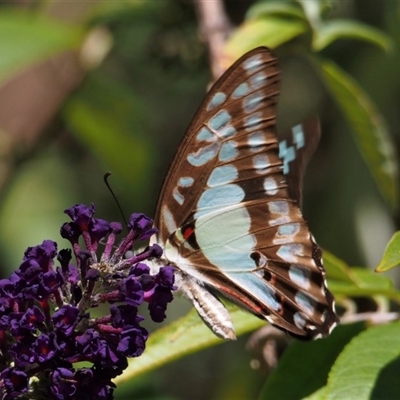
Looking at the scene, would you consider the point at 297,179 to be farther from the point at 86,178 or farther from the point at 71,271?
the point at 86,178

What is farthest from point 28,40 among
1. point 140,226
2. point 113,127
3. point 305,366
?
point 305,366

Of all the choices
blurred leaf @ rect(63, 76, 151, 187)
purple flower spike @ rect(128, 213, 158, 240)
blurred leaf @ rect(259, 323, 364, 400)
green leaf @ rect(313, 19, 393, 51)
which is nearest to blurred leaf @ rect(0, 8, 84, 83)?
blurred leaf @ rect(63, 76, 151, 187)

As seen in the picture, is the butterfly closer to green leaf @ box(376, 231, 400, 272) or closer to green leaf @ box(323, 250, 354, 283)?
green leaf @ box(323, 250, 354, 283)

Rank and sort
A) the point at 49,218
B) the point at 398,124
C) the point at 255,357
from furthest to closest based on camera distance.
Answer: the point at 49,218
the point at 398,124
the point at 255,357

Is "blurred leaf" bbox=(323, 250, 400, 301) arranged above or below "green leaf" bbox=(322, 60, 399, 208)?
below

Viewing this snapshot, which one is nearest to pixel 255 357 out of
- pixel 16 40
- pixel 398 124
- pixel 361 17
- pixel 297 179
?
pixel 297 179

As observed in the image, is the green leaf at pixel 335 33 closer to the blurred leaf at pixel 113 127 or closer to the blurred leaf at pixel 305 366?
the blurred leaf at pixel 305 366

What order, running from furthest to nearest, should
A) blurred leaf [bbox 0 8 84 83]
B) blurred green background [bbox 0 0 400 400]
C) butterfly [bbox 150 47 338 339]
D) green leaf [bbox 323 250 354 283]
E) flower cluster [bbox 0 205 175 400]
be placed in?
blurred green background [bbox 0 0 400 400]
blurred leaf [bbox 0 8 84 83]
green leaf [bbox 323 250 354 283]
butterfly [bbox 150 47 338 339]
flower cluster [bbox 0 205 175 400]
